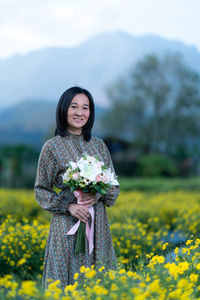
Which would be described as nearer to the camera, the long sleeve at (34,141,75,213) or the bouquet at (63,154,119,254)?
the bouquet at (63,154,119,254)

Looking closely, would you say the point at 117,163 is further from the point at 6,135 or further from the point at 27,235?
the point at 6,135

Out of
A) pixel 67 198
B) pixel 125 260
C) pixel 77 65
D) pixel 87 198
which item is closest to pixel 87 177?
pixel 87 198

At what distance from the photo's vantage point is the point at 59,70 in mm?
48406

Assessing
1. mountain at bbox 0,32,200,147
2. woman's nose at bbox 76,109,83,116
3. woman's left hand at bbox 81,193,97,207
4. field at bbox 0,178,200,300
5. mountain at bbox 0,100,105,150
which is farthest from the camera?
mountain at bbox 0,32,200,147

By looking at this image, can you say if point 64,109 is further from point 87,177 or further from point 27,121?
point 27,121

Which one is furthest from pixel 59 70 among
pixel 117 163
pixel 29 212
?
pixel 29 212

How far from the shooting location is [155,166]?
72.5 feet

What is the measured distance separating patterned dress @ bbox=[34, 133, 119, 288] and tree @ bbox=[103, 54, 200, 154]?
939 inches

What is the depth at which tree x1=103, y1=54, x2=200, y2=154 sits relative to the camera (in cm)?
2641

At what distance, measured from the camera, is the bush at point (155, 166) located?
2209 centimetres

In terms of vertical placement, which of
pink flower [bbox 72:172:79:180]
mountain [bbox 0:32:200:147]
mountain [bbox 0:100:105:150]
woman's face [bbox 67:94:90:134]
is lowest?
mountain [bbox 0:100:105:150]

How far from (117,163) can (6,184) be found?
751 cm

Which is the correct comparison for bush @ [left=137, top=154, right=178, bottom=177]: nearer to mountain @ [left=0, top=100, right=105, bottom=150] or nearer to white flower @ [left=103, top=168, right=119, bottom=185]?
mountain @ [left=0, top=100, right=105, bottom=150]

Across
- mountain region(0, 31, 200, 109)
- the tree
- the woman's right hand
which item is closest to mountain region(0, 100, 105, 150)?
mountain region(0, 31, 200, 109)
